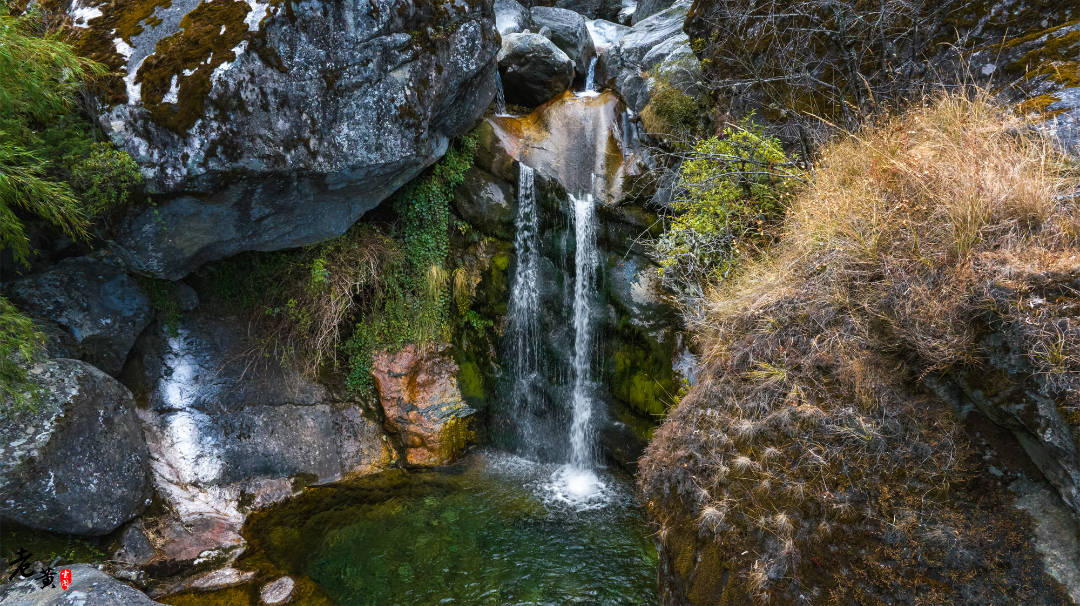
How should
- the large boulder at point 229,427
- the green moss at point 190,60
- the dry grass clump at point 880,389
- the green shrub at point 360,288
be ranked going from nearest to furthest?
the dry grass clump at point 880,389, the green moss at point 190,60, the large boulder at point 229,427, the green shrub at point 360,288

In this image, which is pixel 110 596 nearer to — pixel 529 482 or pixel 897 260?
pixel 529 482

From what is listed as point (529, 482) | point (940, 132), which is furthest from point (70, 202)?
point (940, 132)

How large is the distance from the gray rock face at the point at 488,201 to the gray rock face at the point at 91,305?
374 centimetres

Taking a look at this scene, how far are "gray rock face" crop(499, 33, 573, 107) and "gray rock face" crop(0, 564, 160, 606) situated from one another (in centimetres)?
744

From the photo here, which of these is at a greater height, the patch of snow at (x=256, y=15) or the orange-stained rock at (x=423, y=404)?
the patch of snow at (x=256, y=15)

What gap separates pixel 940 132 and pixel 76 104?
661cm

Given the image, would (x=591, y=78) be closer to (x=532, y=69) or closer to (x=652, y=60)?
(x=532, y=69)

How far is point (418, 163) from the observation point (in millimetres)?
5648

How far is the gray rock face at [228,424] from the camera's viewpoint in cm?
544

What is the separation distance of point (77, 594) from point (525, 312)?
4886 mm

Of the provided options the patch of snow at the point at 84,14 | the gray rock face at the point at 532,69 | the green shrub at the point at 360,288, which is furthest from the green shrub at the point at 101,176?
the gray rock face at the point at 532,69

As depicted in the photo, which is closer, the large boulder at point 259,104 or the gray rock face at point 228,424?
the large boulder at point 259,104

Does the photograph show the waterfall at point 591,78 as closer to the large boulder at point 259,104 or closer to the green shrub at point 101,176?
the large boulder at point 259,104

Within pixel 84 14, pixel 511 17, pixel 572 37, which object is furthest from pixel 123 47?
pixel 572 37
